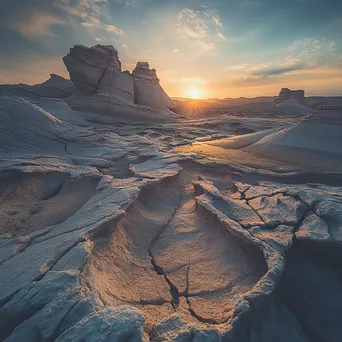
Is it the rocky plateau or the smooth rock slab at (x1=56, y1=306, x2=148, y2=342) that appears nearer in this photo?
the smooth rock slab at (x1=56, y1=306, x2=148, y2=342)

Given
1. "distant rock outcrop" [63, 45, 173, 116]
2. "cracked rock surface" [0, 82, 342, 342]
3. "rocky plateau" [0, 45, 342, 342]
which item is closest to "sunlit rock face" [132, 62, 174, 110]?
"distant rock outcrop" [63, 45, 173, 116]

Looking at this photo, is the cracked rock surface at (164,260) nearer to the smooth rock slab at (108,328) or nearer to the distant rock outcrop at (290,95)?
the smooth rock slab at (108,328)

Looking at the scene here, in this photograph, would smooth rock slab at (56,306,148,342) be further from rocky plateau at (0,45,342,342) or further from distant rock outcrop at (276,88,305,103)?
distant rock outcrop at (276,88,305,103)

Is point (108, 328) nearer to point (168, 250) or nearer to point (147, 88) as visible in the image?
point (168, 250)

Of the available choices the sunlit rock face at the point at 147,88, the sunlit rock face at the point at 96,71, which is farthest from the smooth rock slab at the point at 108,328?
the sunlit rock face at the point at 147,88

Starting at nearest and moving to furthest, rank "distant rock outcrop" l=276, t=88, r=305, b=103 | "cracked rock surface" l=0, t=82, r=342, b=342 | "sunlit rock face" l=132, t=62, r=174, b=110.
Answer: "cracked rock surface" l=0, t=82, r=342, b=342 < "sunlit rock face" l=132, t=62, r=174, b=110 < "distant rock outcrop" l=276, t=88, r=305, b=103

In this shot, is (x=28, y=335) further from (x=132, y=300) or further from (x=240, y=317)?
(x=240, y=317)

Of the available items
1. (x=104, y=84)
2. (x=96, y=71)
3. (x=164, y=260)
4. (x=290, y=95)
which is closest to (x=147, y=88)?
(x=104, y=84)

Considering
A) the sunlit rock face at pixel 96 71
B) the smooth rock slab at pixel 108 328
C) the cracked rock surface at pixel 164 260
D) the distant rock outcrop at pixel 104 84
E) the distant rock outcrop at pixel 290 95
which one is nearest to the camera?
the smooth rock slab at pixel 108 328
